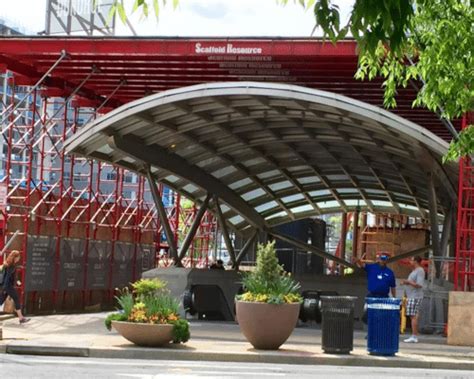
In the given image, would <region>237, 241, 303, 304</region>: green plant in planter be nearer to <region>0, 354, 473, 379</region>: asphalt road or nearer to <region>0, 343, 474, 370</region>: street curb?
<region>0, 343, 474, 370</region>: street curb

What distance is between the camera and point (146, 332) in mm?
18297

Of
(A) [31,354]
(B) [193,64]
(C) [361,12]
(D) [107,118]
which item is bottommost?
(A) [31,354]

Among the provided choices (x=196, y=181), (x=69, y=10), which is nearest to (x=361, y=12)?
(x=196, y=181)

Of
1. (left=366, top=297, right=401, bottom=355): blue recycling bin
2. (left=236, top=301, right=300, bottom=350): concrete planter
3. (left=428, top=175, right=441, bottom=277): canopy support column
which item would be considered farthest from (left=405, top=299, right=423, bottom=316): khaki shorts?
(left=428, top=175, right=441, bottom=277): canopy support column

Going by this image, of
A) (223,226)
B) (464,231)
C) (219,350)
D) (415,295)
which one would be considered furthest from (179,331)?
(223,226)

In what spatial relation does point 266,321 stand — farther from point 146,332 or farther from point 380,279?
point 380,279

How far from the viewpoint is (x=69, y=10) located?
34.5 meters

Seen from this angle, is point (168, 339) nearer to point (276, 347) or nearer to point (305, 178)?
point (276, 347)

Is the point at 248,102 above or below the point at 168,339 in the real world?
above

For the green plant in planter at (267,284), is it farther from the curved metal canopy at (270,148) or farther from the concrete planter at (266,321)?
the curved metal canopy at (270,148)

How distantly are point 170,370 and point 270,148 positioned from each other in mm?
18870

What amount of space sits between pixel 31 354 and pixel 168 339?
240 centimetres

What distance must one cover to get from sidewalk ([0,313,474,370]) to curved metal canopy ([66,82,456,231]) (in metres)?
5.23

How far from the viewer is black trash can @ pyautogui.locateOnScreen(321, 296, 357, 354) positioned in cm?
1853
